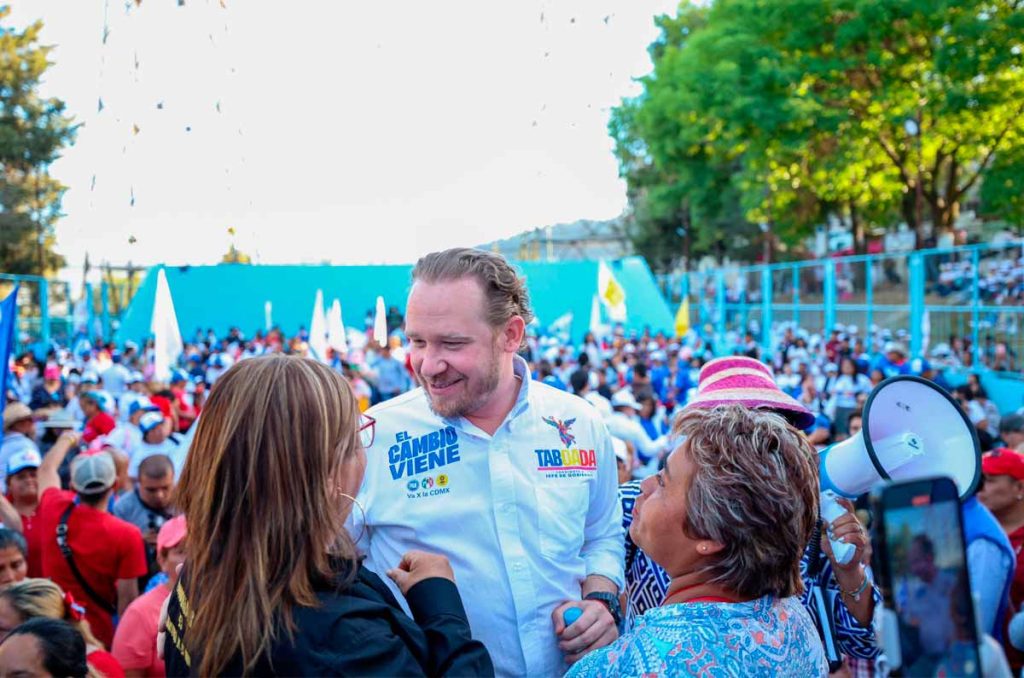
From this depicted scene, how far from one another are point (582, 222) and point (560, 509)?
5353 centimetres

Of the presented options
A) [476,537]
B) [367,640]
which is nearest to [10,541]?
[476,537]

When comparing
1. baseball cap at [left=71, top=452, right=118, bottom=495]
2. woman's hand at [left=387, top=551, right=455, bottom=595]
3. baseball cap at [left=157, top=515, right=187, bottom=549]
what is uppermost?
woman's hand at [left=387, top=551, right=455, bottom=595]

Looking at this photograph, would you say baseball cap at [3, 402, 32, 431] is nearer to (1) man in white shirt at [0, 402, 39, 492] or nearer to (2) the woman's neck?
(1) man in white shirt at [0, 402, 39, 492]

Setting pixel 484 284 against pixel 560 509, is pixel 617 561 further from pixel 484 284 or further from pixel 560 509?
pixel 484 284

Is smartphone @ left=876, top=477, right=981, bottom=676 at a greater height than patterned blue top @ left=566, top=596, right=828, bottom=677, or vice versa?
smartphone @ left=876, top=477, right=981, bottom=676

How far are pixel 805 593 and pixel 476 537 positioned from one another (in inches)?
37.9

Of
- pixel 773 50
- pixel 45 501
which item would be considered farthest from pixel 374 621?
pixel 773 50

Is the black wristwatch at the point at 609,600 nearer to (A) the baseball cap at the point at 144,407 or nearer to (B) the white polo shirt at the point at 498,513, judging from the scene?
(B) the white polo shirt at the point at 498,513

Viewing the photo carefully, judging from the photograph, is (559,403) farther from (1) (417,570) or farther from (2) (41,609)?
(2) (41,609)

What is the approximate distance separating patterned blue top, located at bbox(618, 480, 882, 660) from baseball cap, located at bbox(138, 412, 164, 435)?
534cm

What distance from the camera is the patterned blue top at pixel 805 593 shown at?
2.41m

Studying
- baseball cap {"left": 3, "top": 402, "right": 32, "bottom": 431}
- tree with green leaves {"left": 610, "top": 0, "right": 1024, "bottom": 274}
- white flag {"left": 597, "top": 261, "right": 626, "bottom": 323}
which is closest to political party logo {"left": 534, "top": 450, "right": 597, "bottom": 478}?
baseball cap {"left": 3, "top": 402, "right": 32, "bottom": 431}

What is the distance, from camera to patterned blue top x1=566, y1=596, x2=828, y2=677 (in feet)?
5.32

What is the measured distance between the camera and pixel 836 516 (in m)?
2.17
